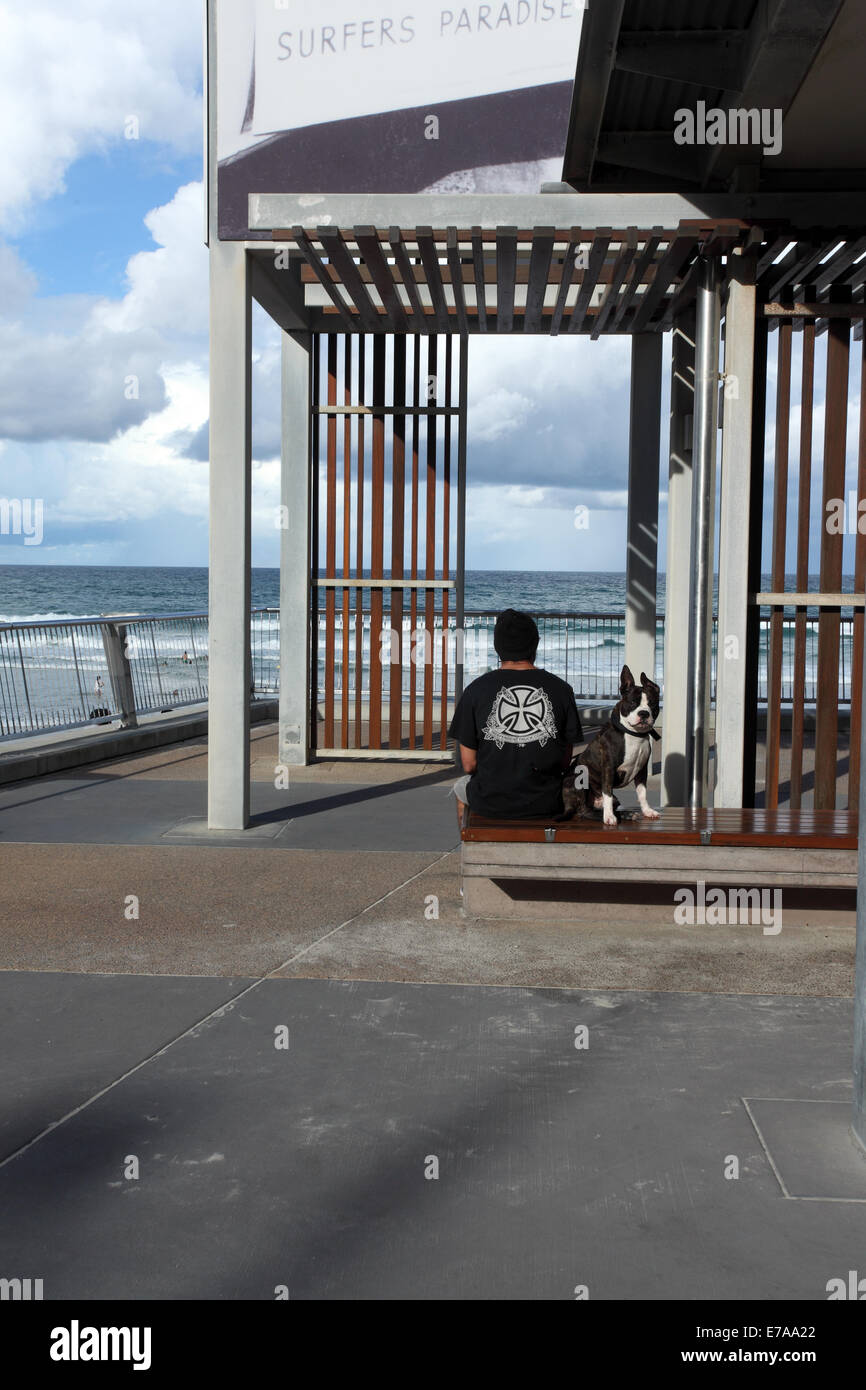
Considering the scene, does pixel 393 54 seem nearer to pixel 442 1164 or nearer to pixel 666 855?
pixel 666 855

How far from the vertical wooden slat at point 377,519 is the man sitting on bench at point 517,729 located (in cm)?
608

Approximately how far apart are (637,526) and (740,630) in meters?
4.16

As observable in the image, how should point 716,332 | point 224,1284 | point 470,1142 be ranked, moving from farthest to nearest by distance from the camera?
point 716,332 < point 470,1142 < point 224,1284

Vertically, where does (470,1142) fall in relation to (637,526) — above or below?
below

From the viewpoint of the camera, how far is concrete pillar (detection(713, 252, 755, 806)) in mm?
7938

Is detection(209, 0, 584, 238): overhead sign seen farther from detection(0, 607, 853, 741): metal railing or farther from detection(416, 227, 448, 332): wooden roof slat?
detection(0, 607, 853, 741): metal railing

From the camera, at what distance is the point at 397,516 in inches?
516

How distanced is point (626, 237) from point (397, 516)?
5945 mm

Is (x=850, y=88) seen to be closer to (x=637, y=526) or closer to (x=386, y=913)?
(x=386, y=913)

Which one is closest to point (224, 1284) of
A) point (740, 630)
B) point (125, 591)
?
point (740, 630)

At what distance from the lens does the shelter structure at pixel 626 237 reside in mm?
6988

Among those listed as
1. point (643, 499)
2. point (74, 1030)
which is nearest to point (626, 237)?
point (643, 499)

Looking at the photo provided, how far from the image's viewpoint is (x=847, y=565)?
839cm

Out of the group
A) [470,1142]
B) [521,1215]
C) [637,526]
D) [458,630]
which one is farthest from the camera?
[458,630]
